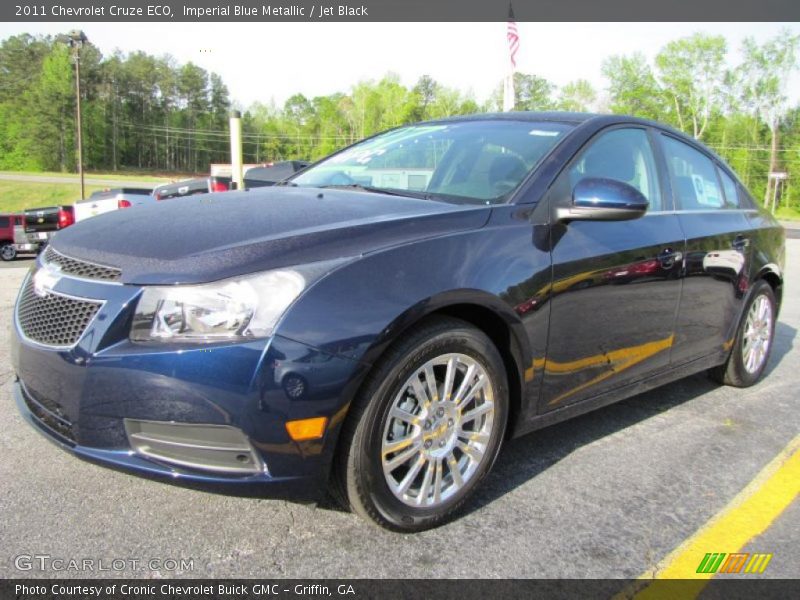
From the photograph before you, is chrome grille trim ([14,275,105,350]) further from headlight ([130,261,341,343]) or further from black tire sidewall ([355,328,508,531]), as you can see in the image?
black tire sidewall ([355,328,508,531])

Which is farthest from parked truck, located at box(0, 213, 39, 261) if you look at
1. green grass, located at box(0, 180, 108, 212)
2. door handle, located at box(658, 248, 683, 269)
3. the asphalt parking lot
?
green grass, located at box(0, 180, 108, 212)

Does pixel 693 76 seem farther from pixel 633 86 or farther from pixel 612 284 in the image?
pixel 612 284

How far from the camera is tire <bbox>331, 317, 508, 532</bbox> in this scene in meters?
2.13

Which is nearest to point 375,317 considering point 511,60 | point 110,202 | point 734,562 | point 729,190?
point 734,562

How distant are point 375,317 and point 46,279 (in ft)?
4.01

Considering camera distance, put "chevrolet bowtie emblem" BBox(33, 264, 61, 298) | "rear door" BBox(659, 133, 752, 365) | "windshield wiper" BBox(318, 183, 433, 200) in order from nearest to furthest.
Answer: "chevrolet bowtie emblem" BBox(33, 264, 61, 298)
"windshield wiper" BBox(318, 183, 433, 200)
"rear door" BBox(659, 133, 752, 365)

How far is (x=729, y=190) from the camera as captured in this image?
13.7 feet

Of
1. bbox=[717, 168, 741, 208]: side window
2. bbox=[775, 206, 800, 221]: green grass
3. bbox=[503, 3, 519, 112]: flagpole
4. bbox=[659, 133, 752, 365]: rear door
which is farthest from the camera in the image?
bbox=[775, 206, 800, 221]: green grass

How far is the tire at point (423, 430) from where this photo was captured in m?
2.13

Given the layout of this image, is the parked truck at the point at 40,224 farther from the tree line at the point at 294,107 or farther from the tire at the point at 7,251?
the tree line at the point at 294,107

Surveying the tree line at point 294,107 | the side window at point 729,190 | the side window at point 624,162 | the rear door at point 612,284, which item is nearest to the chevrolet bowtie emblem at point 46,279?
the rear door at point 612,284

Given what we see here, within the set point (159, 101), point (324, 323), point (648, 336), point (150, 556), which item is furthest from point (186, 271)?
point (159, 101)

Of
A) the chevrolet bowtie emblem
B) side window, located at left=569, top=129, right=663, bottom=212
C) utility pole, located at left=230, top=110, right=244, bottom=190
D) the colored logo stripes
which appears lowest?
the colored logo stripes

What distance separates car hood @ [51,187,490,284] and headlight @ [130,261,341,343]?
0.13 ft
